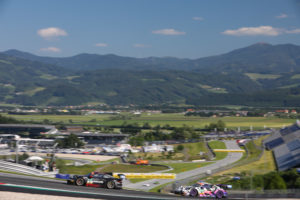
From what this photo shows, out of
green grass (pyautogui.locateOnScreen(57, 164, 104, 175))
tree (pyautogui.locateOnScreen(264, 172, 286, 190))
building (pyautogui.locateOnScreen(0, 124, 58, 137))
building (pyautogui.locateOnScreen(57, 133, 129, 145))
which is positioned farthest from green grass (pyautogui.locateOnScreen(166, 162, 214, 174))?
building (pyautogui.locateOnScreen(0, 124, 58, 137))

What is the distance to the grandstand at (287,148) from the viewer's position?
2430 inches

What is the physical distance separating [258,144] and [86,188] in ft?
239

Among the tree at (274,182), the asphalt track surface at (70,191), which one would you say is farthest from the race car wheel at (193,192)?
the tree at (274,182)

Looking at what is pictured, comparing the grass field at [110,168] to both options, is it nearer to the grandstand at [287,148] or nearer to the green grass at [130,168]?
the green grass at [130,168]

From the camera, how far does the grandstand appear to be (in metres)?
61.7

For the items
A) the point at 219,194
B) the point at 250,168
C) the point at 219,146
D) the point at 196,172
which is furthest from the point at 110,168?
the point at 219,194

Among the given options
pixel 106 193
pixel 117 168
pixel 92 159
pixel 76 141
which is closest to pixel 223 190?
pixel 106 193

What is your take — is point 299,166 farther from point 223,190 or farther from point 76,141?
point 76,141

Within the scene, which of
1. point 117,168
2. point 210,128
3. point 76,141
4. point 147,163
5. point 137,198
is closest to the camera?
point 137,198

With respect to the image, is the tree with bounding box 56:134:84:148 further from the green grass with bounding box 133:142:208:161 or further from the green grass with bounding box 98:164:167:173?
the green grass with bounding box 98:164:167:173

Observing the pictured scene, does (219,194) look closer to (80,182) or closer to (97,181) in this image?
→ (97,181)

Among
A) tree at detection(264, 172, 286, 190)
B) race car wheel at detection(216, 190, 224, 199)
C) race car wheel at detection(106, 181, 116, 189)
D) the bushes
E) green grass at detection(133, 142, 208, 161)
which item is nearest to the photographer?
race car wheel at detection(216, 190, 224, 199)

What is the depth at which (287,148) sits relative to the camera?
244 feet

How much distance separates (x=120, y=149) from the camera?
10850 cm
